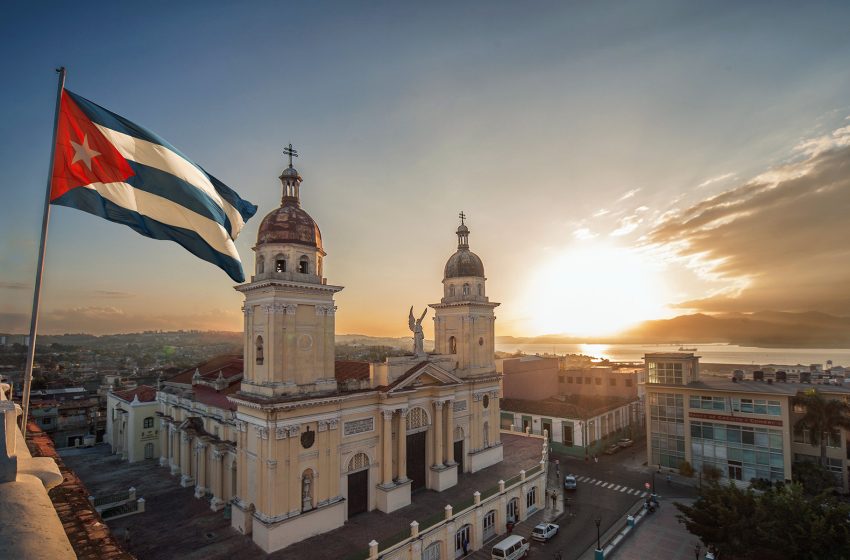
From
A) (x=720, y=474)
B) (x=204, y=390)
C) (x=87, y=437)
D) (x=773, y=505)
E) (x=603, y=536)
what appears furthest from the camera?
(x=87, y=437)

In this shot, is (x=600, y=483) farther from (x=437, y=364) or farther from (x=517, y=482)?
(x=437, y=364)

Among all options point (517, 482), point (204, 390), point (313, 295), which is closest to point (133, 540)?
point (204, 390)

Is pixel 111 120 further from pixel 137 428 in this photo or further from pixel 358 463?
pixel 137 428

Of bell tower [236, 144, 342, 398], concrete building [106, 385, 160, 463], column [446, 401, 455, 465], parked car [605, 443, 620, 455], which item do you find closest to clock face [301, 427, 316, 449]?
bell tower [236, 144, 342, 398]

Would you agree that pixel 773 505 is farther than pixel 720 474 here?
No

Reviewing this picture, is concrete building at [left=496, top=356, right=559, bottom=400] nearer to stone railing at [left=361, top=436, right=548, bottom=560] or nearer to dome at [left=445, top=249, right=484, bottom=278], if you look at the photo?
stone railing at [left=361, top=436, right=548, bottom=560]

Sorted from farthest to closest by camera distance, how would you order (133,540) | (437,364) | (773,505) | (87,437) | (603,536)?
1. (87,437)
2. (437,364)
3. (603,536)
4. (133,540)
5. (773,505)

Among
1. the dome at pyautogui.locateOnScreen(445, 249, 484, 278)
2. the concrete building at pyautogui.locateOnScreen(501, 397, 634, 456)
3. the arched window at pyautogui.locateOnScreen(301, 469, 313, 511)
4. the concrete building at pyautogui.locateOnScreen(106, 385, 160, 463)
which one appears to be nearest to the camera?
the arched window at pyautogui.locateOnScreen(301, 469, 313, 511)
